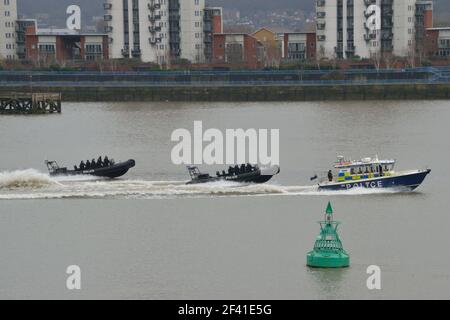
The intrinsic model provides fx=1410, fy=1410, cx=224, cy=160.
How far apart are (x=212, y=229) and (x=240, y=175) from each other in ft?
26.7

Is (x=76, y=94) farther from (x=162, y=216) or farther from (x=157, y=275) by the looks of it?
(x=157, y=275)

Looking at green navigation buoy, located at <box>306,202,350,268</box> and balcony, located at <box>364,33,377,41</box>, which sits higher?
balcony, located at <box>364,33,377,41</box>

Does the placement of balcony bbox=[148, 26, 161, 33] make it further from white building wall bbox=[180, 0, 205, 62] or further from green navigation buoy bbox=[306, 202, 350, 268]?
green navigation buoy bbox=[306, 202, 350, 268]

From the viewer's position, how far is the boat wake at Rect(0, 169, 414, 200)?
1633 inches

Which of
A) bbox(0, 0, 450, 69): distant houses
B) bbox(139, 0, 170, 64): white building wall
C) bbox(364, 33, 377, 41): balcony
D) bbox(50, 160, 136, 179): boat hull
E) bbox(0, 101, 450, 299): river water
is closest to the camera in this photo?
bbox(0, 101, 450, 299): river water

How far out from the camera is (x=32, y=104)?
9081 centimetres

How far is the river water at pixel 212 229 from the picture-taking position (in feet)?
93.4

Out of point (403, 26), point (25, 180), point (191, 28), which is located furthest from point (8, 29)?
point (25, 180)

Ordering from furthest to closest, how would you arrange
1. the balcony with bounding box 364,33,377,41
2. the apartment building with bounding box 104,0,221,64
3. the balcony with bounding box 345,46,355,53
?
1. the apartment building with bounding box 104,0,221,64
2. the balcony with bounding box 345,46,355,53
3. the balcony with bounding box 364,33,377,41

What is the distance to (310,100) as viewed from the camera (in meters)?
99.1

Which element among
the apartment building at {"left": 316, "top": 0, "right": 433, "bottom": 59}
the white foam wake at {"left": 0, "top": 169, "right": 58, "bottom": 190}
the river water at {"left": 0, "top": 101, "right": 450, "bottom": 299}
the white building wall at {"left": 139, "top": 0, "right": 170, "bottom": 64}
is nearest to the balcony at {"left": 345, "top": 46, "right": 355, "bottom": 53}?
the apartment building at {"left": 316, "top": 0, "right": 433, "bottom": 59}

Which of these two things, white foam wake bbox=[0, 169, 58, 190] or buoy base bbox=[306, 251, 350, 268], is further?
white foam wake bbox=[0, 169, 58, 190]

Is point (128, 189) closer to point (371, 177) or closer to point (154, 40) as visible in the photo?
point (371, 177)

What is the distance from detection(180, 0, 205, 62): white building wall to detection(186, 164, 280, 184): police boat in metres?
70.2
